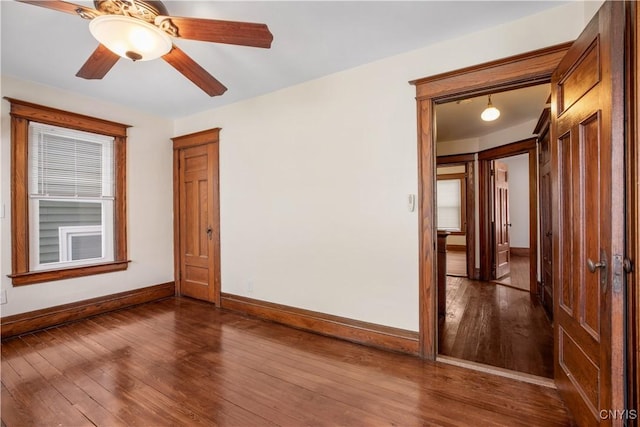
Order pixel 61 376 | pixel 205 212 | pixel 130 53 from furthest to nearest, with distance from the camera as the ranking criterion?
1. pixel 205 212
2. pixel 61 376
3. pixel 130 53

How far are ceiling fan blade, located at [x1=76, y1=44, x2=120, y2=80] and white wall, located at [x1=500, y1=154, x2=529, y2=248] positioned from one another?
8.81 metres

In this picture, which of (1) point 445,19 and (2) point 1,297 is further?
(2) point 1,297

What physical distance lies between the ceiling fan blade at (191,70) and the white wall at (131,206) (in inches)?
86.8

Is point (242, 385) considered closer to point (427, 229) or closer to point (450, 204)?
point (427, 229)

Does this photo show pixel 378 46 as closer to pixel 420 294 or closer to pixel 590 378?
pixel 420 294

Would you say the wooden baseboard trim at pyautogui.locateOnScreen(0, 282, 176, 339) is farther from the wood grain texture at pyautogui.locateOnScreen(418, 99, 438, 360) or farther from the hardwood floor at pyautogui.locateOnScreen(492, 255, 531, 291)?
the hardwood floor at pyautogui.locateOnScreen(492, 255, 531, 291)

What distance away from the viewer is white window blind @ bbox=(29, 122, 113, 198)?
10.5 feet

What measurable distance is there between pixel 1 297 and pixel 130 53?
2882mm

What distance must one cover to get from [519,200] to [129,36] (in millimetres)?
9315

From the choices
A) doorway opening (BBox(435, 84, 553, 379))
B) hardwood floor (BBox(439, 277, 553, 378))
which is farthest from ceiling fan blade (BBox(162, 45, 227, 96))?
hardwood floor (BBox(439, 277, 553, 378))

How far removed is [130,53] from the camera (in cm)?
182

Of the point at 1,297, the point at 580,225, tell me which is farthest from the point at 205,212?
the point at 580,225

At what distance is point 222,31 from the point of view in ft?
5.53

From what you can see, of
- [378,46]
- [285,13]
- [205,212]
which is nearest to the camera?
[285,13]
